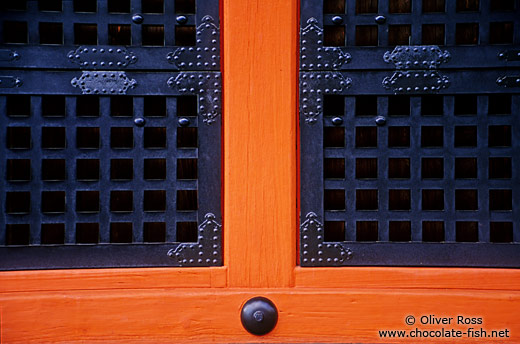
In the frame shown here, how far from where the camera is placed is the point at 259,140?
183 cm

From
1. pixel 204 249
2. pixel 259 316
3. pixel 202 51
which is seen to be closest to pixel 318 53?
pixel 202 51

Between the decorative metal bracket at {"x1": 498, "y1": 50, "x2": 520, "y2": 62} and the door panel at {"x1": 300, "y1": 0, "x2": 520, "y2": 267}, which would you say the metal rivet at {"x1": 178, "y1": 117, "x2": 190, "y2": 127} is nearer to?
the door panel at {"x1": 300, "y1": 0, "x2": 520, "y2": 267}

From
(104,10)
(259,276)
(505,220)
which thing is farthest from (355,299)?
(104,10)

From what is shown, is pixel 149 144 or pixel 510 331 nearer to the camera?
pixel 510 331

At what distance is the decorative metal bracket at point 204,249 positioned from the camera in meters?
1.88

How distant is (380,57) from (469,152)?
0.71 m

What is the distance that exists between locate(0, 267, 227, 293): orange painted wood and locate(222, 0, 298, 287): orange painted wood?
0.46 feet

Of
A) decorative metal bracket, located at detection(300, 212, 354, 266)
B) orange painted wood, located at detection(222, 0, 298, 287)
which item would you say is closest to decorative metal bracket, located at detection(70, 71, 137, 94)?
orange painted wood, located at detection(222, 0, 298, 287)

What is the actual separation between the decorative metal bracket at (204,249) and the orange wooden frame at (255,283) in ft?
0.16

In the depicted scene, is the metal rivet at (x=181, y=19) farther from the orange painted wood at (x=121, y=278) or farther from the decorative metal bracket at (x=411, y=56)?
the orange painted wood at (x=121, y=278)

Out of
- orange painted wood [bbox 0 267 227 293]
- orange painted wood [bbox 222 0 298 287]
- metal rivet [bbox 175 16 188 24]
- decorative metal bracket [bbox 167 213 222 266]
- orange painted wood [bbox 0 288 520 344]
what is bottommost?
orange painted wood [bbox 0 288 520 344]

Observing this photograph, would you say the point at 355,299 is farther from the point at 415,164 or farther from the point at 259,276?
the point at 415,164

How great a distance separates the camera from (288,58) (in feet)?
6.04

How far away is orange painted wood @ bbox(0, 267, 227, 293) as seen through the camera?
183 centimetres
